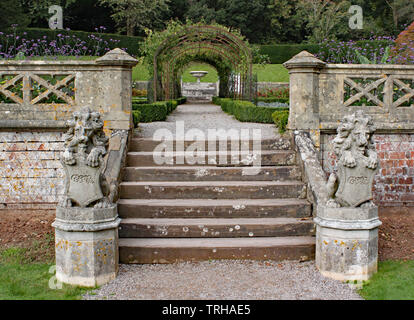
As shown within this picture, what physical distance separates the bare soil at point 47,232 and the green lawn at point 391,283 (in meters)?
0.42

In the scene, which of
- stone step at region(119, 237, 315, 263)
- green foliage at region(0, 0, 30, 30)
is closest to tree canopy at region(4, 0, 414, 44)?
green foliage at region(0, 0, 30, 30)

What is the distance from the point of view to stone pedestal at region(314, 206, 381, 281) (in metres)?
4.81

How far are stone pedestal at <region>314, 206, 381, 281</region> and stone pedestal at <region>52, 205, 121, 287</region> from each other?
2372 millimetres

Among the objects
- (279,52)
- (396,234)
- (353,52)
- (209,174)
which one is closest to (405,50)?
(396,234)

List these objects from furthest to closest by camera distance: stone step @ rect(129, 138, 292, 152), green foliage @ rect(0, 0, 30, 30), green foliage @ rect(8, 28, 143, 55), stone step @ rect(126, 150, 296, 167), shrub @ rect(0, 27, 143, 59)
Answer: green foliage @ rect(0, 0, 30, 30) → green foliage @ rect(8, 28, 143, 55) → shrub @ rect(0, 27, 143, 59) → stone step @ rect(129, 138, 292, 152) → stone step @ rect(126, 150, 296, 167)

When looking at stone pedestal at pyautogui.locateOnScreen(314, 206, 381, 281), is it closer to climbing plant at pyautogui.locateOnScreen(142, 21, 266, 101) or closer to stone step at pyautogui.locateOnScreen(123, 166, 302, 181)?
stone step at pyautogui.locateOnScreen(123, 166, 302, 181)

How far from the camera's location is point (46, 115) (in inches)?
279

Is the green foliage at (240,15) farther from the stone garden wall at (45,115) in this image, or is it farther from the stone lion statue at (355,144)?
the stone lion statue at (355,144)

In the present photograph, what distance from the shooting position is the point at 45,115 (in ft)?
23.2

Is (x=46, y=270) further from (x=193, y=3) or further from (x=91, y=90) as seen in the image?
(x=193, y=3)

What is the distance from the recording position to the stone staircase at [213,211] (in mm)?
5281

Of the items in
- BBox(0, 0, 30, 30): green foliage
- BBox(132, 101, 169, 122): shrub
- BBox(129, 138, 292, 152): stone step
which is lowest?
BBox(129, 138, 292, 152): stone step
